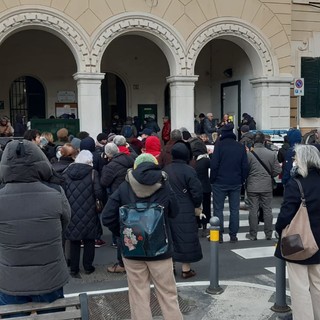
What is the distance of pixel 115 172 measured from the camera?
7.26 metres

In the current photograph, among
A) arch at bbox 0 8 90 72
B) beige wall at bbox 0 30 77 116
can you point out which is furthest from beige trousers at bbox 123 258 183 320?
beige wall at bbox 0 30 77 116

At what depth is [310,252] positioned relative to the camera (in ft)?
14.1

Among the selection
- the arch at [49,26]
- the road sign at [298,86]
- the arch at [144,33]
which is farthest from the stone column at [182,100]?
the road sign at [298,86]

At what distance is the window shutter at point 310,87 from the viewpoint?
1903 cm

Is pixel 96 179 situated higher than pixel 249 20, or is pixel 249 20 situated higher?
pixel 249 20

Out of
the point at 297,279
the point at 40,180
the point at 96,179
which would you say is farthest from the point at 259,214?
the point at 40,180

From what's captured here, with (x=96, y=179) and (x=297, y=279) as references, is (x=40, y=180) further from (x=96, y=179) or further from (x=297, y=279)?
(x=96, y=179)

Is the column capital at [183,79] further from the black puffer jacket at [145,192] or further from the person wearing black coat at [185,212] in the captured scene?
the black puffer jacket at [145,192]

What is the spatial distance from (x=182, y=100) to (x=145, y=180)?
12349 millimetres

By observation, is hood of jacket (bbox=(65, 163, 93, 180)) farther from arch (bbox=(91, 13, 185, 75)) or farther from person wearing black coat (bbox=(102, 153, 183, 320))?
arch (bbox=(91, 13, 185, 75))

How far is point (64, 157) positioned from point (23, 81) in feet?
44.4

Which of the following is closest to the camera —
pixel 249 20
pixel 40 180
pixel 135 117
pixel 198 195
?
pixel 40 180

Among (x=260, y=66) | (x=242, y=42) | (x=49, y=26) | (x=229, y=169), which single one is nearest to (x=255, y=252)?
(x=229, y=169)

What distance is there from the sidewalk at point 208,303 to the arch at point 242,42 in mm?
11201
